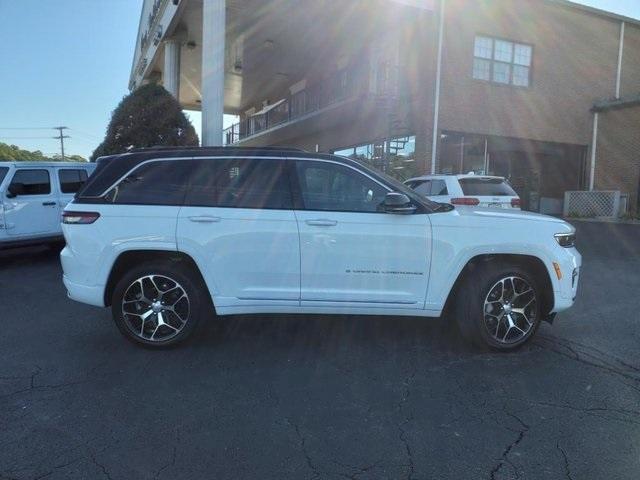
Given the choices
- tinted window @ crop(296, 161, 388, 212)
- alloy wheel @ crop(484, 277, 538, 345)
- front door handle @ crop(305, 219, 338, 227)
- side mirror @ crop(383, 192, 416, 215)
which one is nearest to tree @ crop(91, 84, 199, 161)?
tinted window @ crop(296, 161, 388, 212)

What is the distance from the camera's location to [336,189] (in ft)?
14.6

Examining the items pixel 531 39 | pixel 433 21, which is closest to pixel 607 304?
pixel 433 21

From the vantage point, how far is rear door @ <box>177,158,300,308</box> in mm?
4285

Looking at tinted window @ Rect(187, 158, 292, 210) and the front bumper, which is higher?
tinted window @ Rect(187, 158, 292, 210)

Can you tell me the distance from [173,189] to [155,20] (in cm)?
1947

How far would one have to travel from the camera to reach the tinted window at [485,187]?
33.2 ft

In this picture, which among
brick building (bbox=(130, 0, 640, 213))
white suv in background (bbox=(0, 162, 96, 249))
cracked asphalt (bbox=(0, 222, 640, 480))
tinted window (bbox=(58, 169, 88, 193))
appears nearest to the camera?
cracked asphalt (bbox=(0, 222, 640, 480))

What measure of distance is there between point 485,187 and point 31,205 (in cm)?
888

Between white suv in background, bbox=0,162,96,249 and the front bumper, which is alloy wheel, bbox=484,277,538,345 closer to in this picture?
the front bumper

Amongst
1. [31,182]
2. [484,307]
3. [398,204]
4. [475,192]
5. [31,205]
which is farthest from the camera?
[475,192]

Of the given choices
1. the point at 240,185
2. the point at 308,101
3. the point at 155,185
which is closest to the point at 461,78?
the point at 308,101

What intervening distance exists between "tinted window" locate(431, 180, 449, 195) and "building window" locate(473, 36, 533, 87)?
7217mm

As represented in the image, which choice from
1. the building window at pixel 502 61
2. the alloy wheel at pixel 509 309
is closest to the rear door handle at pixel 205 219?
the alloy wheel at pixel 509 309

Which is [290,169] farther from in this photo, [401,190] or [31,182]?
[31,182]
